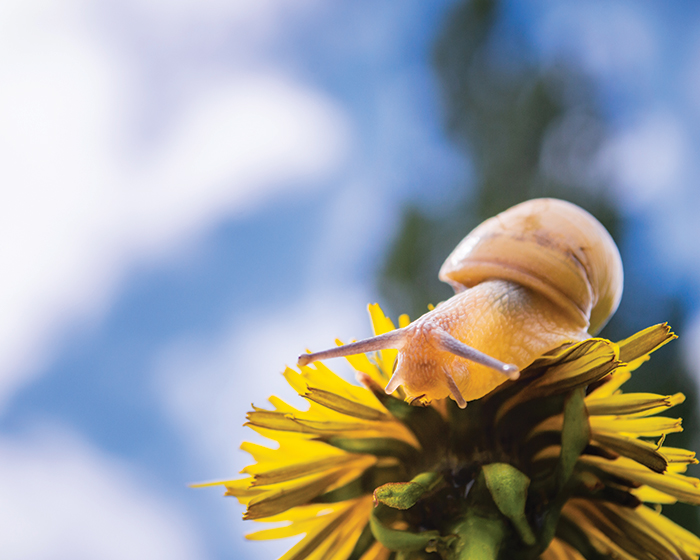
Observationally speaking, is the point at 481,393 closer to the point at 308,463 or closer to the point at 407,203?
the point at 308,463

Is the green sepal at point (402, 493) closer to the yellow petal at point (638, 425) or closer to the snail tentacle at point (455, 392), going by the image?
the snail tentacle at point (455, 392)

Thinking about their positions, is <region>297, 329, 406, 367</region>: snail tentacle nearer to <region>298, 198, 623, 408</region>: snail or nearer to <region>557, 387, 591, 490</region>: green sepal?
<region>298, 198, 623, 408</region>: snail

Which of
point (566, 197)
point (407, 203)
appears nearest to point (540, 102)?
point (566, 197)

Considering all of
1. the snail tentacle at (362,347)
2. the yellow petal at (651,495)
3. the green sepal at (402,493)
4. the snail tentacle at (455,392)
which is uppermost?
the snail tentacle at (362,347)

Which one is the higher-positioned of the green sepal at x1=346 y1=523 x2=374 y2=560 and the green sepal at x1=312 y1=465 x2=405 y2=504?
the green sepal at x1=312 y1=465 x2=405 y2=504

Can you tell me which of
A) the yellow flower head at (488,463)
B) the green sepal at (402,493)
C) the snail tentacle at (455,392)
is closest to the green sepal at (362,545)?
the yellow flower head at (488,463)

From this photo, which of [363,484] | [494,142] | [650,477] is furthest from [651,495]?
[494,142]

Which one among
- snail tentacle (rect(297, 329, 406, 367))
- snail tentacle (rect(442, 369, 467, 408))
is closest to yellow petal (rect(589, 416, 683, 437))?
snail tentacle (rect(442, 369, 467, 408))
